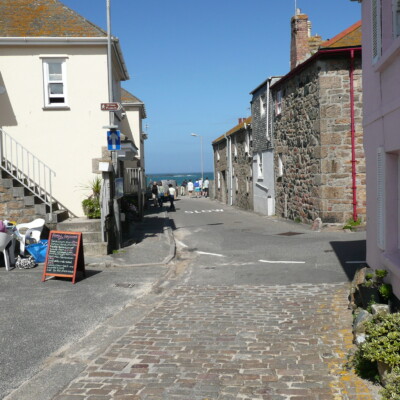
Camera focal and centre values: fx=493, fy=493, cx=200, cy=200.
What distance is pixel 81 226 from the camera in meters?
12.6

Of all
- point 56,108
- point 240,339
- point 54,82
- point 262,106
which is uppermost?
point 262,106

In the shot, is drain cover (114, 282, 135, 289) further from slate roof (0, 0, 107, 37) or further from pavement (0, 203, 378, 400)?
slate roof (0, 0, 107, 37)

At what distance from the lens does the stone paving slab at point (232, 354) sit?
4.75 meters

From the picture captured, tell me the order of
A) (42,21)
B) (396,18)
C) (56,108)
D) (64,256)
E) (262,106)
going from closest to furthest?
(396,18) < (64,256) < (56,108) < (42,21) < (262,106)

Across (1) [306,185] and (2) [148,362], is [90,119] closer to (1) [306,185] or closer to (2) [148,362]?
(1) [306,185]

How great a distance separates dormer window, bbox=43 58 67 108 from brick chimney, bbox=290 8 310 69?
39.1 feet

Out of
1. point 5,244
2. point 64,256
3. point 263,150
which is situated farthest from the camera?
point 263,150

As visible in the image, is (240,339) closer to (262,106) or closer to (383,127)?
(383,127)

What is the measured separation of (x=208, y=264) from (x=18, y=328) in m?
5.64

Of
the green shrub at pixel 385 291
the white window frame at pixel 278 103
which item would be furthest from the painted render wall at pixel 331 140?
the green shrub at pixel 385 291

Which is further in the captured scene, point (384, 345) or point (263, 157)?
point (263, 157)

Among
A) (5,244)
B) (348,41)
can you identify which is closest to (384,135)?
(5,244)

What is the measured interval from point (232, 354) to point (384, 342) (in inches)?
71.3

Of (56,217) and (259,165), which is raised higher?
(259,165)
